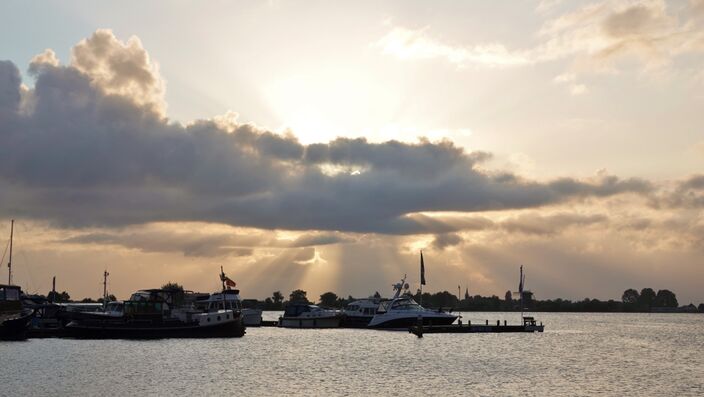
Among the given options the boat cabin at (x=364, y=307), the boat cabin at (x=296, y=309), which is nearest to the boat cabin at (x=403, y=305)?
the boat cabin at (x=364, y=307)

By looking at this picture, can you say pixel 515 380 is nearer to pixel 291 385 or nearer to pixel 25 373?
pixel 291 385

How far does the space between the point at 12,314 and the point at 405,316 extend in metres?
57.5

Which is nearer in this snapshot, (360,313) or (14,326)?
(14,326)

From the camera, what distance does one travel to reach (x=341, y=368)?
74.8 metres

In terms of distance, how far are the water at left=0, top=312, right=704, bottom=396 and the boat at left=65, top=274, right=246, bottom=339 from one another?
162 cm

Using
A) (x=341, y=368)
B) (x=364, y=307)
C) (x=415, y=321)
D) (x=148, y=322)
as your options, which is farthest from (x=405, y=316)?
(x=341, y=368)

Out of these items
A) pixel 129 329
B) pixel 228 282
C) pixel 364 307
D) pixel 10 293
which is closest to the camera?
pixel 10 293

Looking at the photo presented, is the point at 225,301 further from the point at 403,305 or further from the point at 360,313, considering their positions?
the point at 360,313

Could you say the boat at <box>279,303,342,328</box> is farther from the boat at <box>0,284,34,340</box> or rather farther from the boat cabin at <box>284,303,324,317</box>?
the boat at <box>0,284,34,340</box>

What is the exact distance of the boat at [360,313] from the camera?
142 m

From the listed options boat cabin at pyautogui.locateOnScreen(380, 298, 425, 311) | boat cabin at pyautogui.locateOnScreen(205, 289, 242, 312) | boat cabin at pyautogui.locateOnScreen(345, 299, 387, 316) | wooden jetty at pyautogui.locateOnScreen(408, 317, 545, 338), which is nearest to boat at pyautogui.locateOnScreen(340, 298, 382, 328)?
boat cabin at pyautogui.locateOnScreen(345, 299, 387, 316)

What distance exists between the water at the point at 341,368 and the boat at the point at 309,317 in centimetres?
3162

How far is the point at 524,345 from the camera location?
11012cm

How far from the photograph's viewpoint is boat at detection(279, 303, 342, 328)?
14438 centimetres
